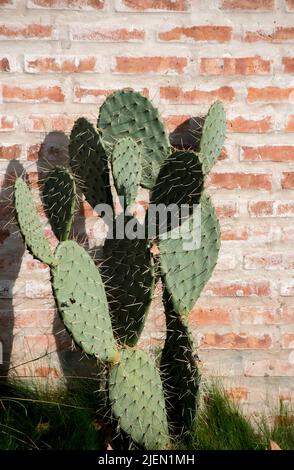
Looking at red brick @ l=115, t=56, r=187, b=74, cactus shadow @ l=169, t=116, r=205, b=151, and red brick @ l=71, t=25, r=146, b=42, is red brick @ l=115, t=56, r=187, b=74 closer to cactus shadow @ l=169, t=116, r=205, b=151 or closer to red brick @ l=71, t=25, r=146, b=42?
red brick @ l=71, t=25, r=146, b=42

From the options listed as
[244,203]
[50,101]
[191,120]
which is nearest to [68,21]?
[50,101]

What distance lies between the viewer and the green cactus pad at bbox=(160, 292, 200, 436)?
2.06 meters

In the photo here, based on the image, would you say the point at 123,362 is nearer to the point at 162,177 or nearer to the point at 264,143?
the point at 162,177

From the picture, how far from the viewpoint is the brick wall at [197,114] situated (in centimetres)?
230

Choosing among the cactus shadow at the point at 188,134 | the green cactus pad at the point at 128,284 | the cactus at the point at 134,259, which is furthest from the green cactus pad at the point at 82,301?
the cactus shadow at the point at 188,134

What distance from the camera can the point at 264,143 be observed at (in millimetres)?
2377

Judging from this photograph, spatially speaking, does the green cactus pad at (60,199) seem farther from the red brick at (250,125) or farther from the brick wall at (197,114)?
the red brick at (250,125)

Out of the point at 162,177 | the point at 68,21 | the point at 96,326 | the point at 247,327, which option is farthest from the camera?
the point at 247,327

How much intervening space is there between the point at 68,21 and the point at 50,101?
25 centimetres

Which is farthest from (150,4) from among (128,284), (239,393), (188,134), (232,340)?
(239,393)

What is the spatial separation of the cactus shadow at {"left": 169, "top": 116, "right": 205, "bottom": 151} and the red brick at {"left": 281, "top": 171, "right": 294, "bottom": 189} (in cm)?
30

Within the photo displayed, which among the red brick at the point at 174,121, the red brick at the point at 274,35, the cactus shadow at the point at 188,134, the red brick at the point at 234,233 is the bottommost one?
the red brick at the point at 234,233

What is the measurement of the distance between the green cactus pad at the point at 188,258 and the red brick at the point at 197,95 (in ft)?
1.24
